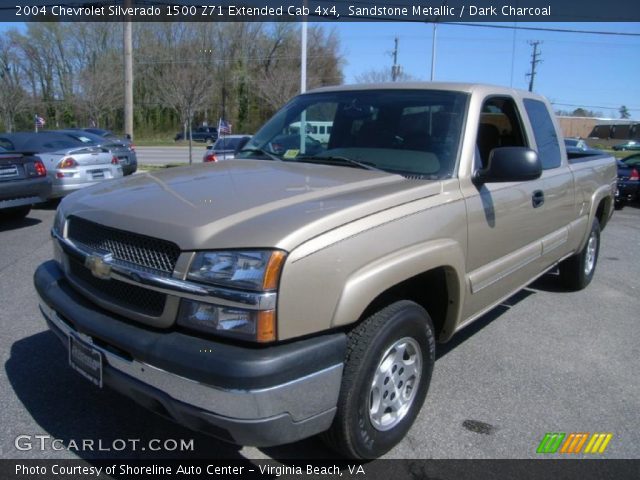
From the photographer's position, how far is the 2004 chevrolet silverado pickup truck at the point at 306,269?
2.13 metres

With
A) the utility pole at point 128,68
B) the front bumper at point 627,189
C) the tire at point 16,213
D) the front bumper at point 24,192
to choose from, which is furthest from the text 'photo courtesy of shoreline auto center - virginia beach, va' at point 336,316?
the utility pole at point 128,68

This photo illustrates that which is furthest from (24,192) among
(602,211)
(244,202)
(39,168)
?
(602,211)

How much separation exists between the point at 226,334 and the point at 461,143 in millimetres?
1927

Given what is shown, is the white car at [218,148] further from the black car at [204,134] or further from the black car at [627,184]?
the black car at [204,134]

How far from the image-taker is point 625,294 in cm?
586

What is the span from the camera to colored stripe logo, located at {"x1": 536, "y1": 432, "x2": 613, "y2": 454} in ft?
9.71

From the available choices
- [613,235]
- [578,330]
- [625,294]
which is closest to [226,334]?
[578,330]

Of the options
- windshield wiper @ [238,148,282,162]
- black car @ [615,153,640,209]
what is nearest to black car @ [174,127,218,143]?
black car @ [615,153,640,209]

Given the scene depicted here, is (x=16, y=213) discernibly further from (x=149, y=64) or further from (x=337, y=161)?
(x=149, y=64)

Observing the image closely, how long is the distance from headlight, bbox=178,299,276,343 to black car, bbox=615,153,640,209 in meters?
13.6

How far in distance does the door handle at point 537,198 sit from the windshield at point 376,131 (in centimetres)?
99

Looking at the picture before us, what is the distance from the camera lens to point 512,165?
3109 millimetres

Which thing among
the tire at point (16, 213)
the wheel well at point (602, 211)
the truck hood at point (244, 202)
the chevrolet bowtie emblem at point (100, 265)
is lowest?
the tire at point (16, 213)

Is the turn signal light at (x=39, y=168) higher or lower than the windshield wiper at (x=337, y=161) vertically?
lower
